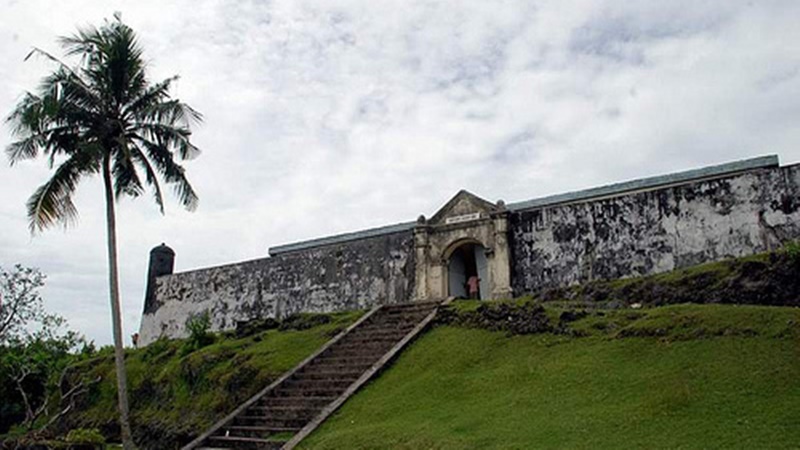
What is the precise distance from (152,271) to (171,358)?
7346mm

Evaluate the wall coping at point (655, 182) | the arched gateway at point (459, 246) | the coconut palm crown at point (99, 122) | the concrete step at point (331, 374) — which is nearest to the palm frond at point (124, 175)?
the coconut palm crown at point (99, 122)

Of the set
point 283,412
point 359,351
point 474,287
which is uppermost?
point 474,287

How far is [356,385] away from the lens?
10227 millimetres

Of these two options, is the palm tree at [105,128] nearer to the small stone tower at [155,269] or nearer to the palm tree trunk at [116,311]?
the palm tree trunk at [116,311]

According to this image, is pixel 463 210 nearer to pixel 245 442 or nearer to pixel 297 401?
pixel 297 401

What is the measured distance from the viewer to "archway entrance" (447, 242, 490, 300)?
16.3 metres

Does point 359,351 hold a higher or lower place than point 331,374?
higher

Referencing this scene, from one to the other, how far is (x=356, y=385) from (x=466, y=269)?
7654 millimetres

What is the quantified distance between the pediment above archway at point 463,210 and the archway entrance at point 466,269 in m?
0.70

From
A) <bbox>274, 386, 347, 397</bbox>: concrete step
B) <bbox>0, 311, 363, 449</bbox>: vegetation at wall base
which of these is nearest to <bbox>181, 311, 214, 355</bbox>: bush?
<bbox>0, 311, 363, 449</bbox>: vegetation at wall base

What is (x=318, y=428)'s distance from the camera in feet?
29.9

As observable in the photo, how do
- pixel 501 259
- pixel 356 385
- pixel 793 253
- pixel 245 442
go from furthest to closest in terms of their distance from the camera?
pixel 501 259 → pixel 793 253 → pixel 356 385 → pixel 245 442

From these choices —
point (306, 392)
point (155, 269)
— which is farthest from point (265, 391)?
point (155, 269)

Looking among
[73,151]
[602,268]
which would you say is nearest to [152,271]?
[73,151]
